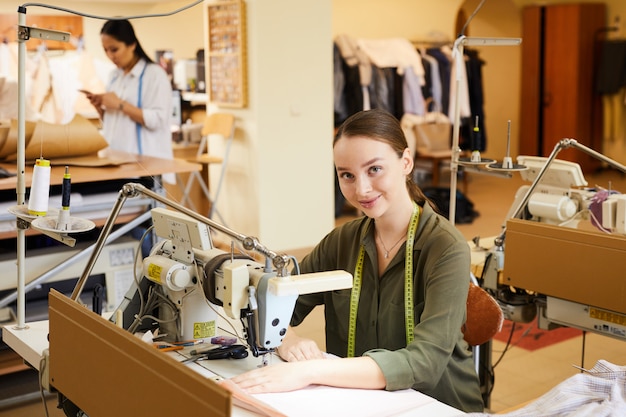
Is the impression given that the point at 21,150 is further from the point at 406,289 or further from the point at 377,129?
the point at 406,289

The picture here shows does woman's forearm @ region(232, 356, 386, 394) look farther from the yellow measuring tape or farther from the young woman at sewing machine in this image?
the yellow measuring tape

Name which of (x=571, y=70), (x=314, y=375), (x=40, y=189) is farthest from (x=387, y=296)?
(x=571, y=70)

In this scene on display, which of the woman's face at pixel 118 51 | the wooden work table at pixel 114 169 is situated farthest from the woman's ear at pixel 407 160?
the woman's face at pixel 118 51

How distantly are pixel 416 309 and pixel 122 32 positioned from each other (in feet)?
7.46

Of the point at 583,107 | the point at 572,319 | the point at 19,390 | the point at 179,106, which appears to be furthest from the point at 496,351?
the point at 583,107

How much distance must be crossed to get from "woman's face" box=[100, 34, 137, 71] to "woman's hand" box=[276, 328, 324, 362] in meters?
2.28

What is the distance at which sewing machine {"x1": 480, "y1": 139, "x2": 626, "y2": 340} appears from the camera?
2320mm

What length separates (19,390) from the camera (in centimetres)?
325

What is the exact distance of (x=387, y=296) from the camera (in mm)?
1942

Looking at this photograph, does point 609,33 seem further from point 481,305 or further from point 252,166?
point 481,305

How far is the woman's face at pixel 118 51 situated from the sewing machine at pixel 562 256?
188 centimetres

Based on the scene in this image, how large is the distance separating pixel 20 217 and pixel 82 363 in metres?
0.63

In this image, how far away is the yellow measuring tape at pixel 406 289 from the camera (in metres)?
1.89

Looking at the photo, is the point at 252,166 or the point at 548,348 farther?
the point at 252,166
